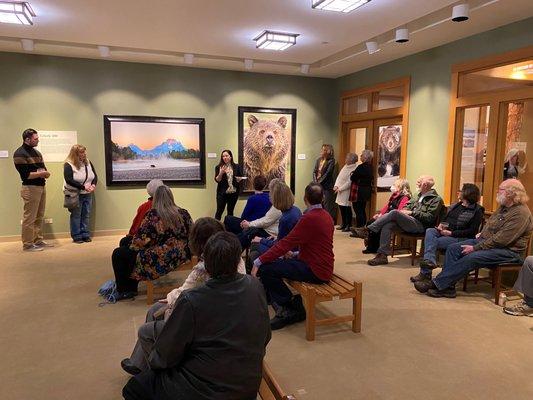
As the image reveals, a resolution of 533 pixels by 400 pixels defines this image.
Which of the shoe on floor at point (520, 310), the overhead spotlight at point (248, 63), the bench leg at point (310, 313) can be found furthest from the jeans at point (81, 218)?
the shoe on floor at point (520, 310)

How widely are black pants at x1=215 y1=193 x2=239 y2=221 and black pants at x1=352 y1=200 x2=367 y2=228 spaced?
2.07 m

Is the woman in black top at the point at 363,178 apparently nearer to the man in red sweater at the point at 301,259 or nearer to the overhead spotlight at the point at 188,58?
the overhead spotlight at the point at 188,58

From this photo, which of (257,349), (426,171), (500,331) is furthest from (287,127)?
(257,349)

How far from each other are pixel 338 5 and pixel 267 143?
3878 millimetres

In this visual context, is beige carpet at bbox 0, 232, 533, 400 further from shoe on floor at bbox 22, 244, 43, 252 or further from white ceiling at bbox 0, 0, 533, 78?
white ceiling at bbox 0, 0, 533, 78

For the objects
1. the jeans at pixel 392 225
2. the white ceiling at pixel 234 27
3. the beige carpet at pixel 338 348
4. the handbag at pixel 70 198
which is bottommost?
the beige carpet at pixel 338 348

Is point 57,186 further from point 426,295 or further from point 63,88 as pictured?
point 426,295

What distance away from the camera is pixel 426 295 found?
4.29 meters

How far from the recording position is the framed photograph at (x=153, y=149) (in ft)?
22.9

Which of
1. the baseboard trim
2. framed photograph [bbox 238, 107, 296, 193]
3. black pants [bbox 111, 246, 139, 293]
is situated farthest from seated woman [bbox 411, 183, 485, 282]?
the baseboard trim

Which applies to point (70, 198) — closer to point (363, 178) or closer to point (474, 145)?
point (363, 178)

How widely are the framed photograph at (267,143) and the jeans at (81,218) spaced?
2701 millimetres

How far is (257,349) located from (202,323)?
0.27 metres

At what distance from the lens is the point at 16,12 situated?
4398 mm
